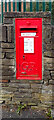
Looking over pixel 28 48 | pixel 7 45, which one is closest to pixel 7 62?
pixel 7 45

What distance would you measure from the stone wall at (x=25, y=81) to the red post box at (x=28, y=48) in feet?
0.31

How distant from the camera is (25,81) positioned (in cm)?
318

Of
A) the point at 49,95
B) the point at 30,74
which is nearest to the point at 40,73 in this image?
the point at 30,74

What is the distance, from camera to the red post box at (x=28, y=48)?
9.82ft

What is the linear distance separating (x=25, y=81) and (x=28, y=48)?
0.72m

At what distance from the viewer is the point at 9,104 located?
3264 millimetres

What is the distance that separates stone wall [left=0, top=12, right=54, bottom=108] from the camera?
3051mm

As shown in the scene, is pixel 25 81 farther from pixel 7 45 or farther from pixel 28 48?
pixel 7 45

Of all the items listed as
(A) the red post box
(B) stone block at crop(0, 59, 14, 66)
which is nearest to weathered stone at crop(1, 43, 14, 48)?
(A) the red post box

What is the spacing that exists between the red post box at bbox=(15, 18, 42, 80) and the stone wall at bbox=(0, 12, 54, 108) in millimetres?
95

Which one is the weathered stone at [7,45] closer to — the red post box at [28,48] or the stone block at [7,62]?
the red post box at [28,48]

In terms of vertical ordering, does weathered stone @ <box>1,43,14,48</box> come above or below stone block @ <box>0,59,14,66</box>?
above

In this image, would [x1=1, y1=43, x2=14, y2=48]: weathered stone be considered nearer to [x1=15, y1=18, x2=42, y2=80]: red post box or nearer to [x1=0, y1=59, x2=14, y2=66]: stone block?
[x1=15, y1=18, x2=42, y2=80]: red post box

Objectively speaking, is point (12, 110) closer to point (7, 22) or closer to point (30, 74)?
point (30, 74)
